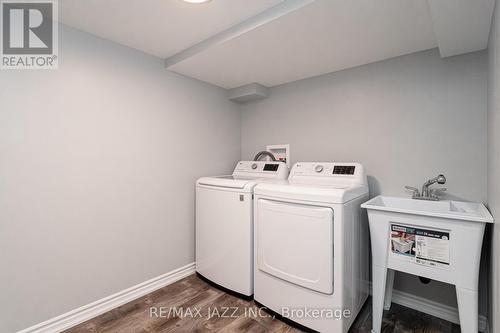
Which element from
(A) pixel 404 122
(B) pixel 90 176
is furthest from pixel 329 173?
(B) pixel 90 176

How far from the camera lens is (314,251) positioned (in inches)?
61.6

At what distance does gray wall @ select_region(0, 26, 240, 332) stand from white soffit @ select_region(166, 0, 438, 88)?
1.65ft

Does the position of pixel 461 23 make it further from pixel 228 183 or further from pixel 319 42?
pixel 228 183

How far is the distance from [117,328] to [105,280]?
36cm

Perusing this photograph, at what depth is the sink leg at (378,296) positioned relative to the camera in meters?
1.58

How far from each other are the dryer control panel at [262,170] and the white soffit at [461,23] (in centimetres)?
149

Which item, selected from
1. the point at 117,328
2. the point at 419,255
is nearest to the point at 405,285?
the point at 419,255

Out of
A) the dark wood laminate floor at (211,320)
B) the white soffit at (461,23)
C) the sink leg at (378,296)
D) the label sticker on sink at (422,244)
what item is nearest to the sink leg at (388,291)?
the dark wood laminate floor at (211,320)

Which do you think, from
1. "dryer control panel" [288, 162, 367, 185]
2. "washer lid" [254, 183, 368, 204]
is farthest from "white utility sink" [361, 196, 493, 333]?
"dryer control panel" [288, 162, 367, 185]

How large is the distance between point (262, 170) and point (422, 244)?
144 centimetres

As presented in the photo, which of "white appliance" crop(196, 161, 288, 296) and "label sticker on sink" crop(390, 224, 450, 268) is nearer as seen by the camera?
"label sticker on sink" crop(390, 224, 450, 268)

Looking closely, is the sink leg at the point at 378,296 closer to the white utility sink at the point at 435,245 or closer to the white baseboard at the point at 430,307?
the white utility sink at the point at 435,245

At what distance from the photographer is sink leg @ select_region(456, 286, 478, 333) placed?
132cm

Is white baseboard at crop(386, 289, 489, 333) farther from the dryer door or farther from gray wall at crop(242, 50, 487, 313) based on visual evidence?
the dryer door
